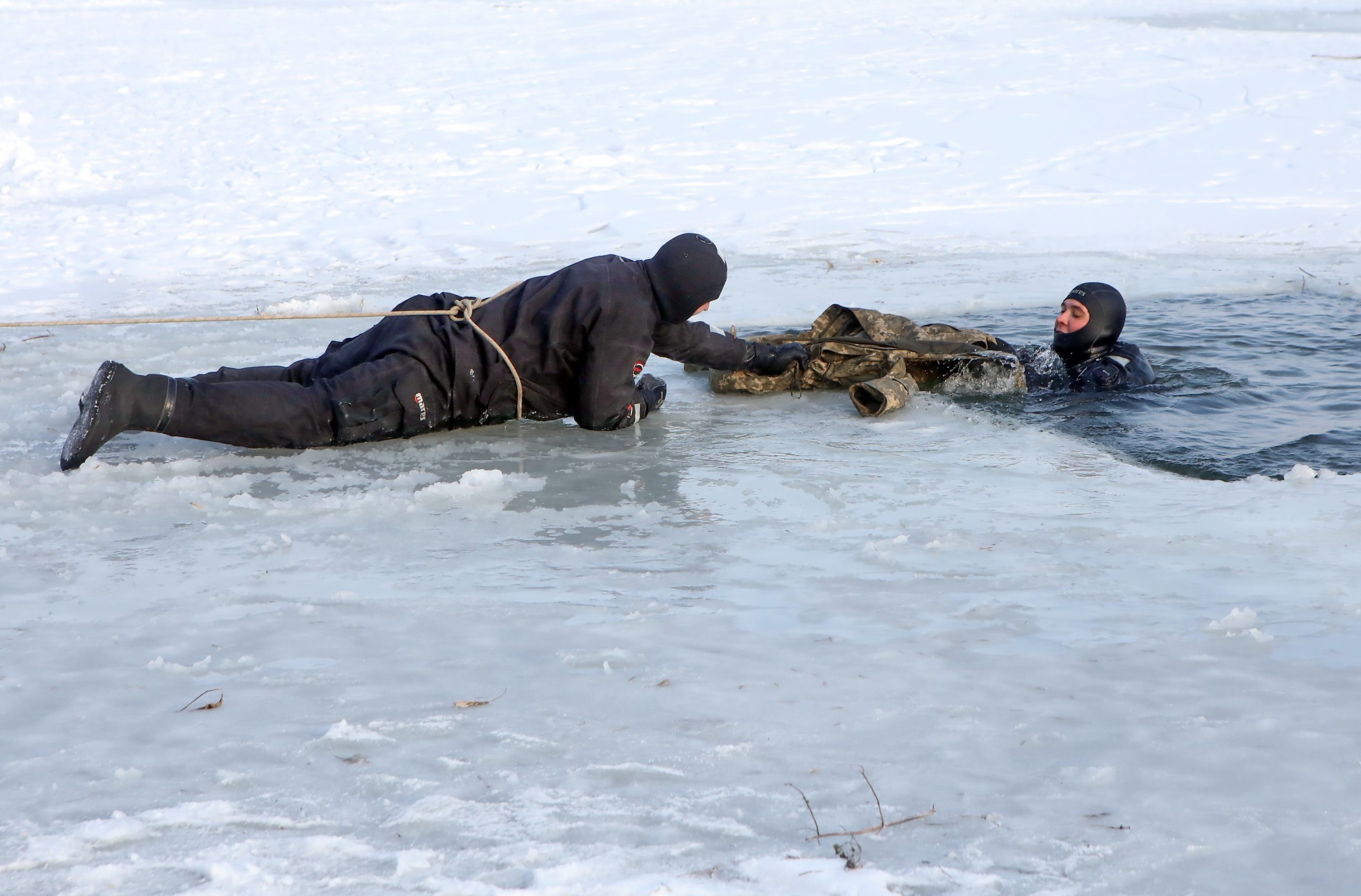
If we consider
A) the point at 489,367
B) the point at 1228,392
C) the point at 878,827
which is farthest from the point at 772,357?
the point at 878,827

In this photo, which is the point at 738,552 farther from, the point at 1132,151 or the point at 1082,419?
the point at 1132,151

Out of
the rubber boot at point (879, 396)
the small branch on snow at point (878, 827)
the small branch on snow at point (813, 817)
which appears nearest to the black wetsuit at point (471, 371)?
the rubber boot at point (879, 396)

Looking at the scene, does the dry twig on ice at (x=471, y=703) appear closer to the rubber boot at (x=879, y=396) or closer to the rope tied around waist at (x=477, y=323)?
the rope tied around waist at (x=477, y=323)

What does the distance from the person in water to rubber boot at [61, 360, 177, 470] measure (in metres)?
4.09

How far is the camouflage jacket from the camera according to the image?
18.0ft

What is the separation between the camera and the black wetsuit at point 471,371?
436cm

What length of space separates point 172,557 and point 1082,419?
3875 millimetres

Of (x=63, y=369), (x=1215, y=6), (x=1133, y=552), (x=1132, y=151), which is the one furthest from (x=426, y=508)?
(x=1215, y=6)

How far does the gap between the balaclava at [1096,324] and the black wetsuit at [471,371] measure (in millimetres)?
2411

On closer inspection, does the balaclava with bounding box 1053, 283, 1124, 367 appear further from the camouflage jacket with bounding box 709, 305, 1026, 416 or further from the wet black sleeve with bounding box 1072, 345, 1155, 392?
the camouflage jacket with bounding box 709, 305, 1026, 416

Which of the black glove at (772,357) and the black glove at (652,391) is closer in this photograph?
the black glove at (652,391)

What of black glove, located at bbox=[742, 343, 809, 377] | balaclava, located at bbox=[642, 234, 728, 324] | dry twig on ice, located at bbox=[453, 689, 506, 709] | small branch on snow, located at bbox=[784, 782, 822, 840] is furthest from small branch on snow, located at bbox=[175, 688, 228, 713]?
black glove, located at bbox=[742, 343, 809, 377]

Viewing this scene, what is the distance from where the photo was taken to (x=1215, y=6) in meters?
22.8

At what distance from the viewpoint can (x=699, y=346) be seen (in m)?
5.04
